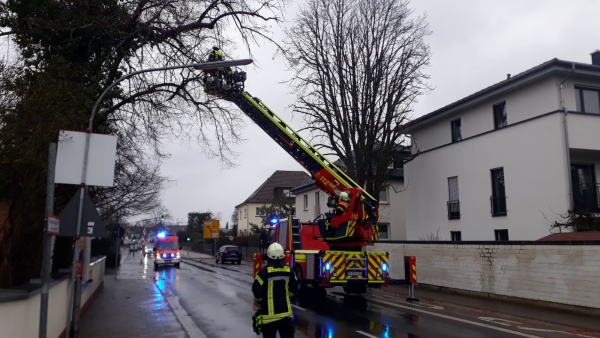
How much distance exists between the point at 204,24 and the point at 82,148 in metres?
9.80

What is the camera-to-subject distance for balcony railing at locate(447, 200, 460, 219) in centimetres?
2530

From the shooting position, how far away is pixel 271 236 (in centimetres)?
1845

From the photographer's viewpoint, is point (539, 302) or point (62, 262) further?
point (539, 302)

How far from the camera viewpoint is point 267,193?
71.5 meters

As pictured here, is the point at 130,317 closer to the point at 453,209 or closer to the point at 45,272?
the point at 45,272

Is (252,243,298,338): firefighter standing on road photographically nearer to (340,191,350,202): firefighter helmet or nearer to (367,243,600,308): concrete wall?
(340,191,350,202): firefighter helmet

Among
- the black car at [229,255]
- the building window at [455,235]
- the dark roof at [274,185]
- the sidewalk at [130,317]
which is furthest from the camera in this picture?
the dark roof at [274,185]

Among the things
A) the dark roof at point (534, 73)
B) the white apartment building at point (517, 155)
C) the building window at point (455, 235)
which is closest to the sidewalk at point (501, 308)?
the white apartment building at point (517, 155)

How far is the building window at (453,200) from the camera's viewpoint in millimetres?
25391

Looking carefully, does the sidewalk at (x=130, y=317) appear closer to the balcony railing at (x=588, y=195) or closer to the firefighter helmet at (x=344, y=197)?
the firefighter helmet at (x=344, y=197)

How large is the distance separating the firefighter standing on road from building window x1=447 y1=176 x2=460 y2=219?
2051 centimetres

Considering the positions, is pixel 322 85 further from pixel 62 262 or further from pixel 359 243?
pixel 62 262

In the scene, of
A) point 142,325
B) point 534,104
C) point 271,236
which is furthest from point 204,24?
point 534,104

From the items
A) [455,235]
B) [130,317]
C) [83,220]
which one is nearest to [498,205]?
[455,235]
